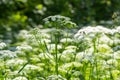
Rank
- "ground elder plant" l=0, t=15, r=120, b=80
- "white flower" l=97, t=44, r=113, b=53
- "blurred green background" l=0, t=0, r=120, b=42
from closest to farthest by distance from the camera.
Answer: "ground elder plant" l=0, t=15, r=120, b=80 < "white flower" l=97, t=44, r=113, b=53 < "blurred green background" l=0, t=0, r=120, b=42

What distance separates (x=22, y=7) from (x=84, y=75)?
542cm

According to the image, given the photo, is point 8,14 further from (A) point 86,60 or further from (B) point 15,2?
(A) point 86,60

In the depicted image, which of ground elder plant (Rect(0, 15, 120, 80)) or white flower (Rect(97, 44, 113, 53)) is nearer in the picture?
ground elder plant (Rect(0, 15, 120, 80))

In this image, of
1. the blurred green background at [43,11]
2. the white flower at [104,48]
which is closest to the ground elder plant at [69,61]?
the white flower at [104,48]

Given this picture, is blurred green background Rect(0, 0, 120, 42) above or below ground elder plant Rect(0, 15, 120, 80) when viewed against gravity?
above

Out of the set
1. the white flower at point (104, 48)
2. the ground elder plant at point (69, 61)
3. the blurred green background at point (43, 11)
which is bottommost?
the ground elder plant at point (69, 61)

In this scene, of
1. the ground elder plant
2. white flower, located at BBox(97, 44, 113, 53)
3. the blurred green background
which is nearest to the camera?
the ground elder plant

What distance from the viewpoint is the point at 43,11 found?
27.0 ft

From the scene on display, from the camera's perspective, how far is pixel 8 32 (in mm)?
7352

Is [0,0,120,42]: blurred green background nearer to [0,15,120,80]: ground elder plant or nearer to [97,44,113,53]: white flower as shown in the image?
[97,44,113,53]: white flower

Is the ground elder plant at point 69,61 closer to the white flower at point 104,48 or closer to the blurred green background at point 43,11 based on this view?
the white flower at point 104,48

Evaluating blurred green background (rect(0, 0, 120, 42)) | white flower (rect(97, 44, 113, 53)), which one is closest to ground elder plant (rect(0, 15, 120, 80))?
white flower (rect(97, 44, 113, 53))

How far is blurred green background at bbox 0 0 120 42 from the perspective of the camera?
7.59 meters

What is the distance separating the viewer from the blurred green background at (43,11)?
7594mm
